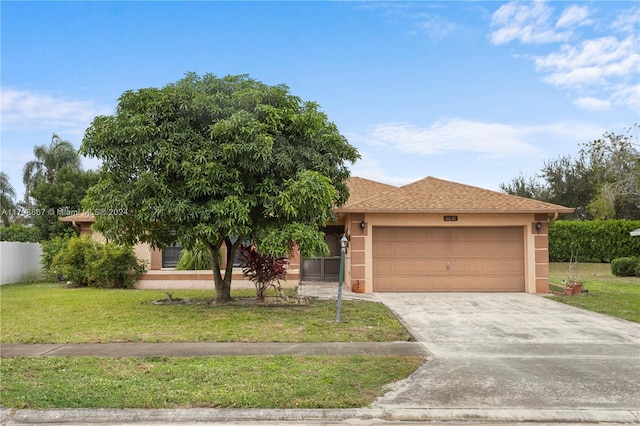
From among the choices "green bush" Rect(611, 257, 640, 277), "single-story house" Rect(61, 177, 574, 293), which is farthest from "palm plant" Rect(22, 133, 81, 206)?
"green bush" Rect(611, 257, 640, 277)

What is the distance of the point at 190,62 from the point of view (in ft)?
40.9

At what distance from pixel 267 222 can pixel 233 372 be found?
542cm

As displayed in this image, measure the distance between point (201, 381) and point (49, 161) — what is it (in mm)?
33739

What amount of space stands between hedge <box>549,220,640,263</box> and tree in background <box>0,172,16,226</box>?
36.6 meters

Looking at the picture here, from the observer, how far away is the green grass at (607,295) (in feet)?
37.8

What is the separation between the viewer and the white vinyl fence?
18.0 m

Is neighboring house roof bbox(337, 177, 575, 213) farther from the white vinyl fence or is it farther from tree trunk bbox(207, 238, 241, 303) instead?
the white vinyl fence

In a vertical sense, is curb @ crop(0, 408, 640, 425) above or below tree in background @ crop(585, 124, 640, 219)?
below

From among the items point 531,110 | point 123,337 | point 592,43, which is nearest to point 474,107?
point 531,110

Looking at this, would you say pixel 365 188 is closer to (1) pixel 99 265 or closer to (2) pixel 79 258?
(1) pixel 99 265

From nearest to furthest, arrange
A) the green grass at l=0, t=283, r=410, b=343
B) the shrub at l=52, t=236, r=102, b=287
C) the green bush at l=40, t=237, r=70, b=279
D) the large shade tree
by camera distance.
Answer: the green grass at l=0, t=283, r=410, b=343 → the large shade tree → the shrub at l=52, t=236, r=102, b=287 → the green bush at l=40, t=237, r=70, b=279

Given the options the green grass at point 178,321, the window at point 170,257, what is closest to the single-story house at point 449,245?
the green grass at point 178,321

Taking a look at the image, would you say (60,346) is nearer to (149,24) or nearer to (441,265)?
(149,24)

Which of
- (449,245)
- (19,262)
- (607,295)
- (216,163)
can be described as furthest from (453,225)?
(19,262)
